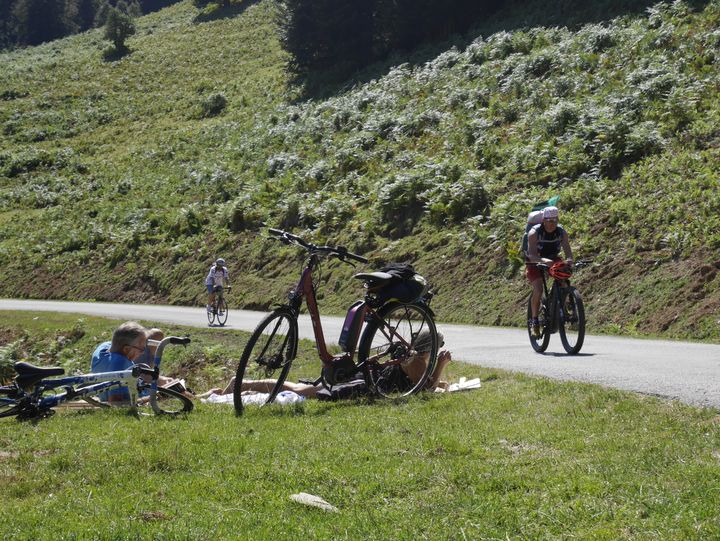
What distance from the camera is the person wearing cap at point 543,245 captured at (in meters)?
11.6

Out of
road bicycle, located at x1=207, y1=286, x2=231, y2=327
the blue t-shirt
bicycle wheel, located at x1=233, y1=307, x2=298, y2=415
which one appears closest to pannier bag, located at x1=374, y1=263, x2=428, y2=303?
bicycle wheel, located at x1=233, y1=307, x2=298, y2=415

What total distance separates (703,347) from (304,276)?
241 inches

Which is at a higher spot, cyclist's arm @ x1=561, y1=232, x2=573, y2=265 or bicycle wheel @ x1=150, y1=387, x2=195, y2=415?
cyclist's arm @ x1=561, y1=232, x2=573, y2=265

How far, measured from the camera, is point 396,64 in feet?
151

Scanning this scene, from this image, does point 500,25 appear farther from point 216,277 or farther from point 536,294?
point 536,294

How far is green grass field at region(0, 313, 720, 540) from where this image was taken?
4.56 m

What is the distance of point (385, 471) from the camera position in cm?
559

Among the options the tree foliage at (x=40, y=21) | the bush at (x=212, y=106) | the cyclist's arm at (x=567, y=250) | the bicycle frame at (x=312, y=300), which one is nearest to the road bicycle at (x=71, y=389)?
the bicycle frame at (x=312, y=300)

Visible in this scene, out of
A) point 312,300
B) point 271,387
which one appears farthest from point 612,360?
point 271,387

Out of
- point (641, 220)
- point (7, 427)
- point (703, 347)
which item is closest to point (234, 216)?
point (641, 220)

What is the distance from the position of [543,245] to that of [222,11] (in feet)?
311

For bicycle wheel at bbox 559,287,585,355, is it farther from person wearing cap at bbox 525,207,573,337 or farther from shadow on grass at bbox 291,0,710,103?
shadow on grass at bbox 291,0,710,103

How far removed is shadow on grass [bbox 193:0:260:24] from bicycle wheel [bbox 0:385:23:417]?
298ft

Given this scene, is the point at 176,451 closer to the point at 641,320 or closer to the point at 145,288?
the point at 641,320
